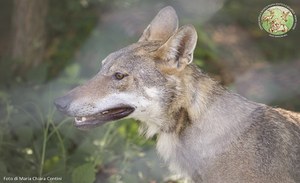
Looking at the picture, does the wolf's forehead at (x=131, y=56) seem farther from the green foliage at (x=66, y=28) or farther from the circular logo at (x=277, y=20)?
the green foliage at (x=66, y=28)

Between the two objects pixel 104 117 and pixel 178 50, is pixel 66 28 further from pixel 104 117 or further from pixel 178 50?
pixel 178 50

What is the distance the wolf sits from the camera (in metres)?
5.13

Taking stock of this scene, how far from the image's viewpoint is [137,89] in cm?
520

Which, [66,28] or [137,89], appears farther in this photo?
[66,28]

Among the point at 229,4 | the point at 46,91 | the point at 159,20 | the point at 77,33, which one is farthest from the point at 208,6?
the point at 159,20

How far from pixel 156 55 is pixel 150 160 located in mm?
1869

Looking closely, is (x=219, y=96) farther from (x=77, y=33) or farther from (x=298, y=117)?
(x=77, y=33)

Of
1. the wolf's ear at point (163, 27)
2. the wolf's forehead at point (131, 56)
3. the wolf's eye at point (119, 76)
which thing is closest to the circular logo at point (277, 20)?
the wolf's ear at point (163, 27)

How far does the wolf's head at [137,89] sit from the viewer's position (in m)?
5.17

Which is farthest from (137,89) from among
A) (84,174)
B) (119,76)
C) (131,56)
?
(84,174)

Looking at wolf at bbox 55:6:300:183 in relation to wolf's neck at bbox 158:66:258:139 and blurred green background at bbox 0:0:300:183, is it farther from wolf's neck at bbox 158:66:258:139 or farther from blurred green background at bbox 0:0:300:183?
blurred green background at bbox 0:0:300:183

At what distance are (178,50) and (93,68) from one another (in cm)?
424

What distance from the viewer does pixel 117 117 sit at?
5.25 metres

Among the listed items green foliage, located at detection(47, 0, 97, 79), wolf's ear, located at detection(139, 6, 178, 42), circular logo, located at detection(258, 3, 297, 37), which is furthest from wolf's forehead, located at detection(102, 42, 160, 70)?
green foliage, located at detection(47, 0, 97, 79)
